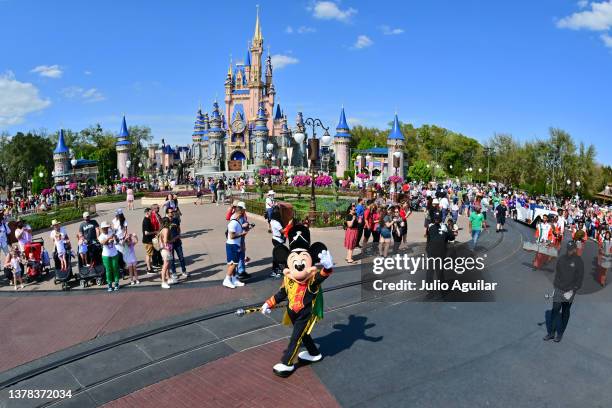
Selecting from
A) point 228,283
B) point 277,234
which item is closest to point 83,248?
point 228,283

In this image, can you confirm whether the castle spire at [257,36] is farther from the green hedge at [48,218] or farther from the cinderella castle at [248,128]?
the green hedge at [48,218]

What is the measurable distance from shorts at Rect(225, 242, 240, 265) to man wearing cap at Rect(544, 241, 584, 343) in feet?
19.6

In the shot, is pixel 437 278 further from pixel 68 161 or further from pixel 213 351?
pixel 68 161

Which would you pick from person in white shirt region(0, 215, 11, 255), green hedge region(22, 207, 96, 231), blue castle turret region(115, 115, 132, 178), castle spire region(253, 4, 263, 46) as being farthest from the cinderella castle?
person in white shirt region(0, 215, 11, 255)

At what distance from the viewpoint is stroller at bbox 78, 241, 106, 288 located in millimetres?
9336

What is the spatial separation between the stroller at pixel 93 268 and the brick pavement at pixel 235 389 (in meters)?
4.67

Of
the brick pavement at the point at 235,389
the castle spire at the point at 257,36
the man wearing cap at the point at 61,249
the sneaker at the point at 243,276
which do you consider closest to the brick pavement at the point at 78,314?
the sneaker at the point at 243,276

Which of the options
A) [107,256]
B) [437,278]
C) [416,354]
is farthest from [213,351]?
[437,278]

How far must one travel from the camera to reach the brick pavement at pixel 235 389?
5.03 metres

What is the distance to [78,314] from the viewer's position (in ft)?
25.4

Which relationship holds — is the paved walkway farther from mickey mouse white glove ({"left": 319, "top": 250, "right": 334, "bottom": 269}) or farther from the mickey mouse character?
mickey mouse white glove ({"left": 319, "top": 250, "right": 334, "bottom": 269})

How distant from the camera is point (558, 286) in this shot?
250 inches

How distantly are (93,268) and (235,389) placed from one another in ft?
18.3

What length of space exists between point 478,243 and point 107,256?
1158cm
